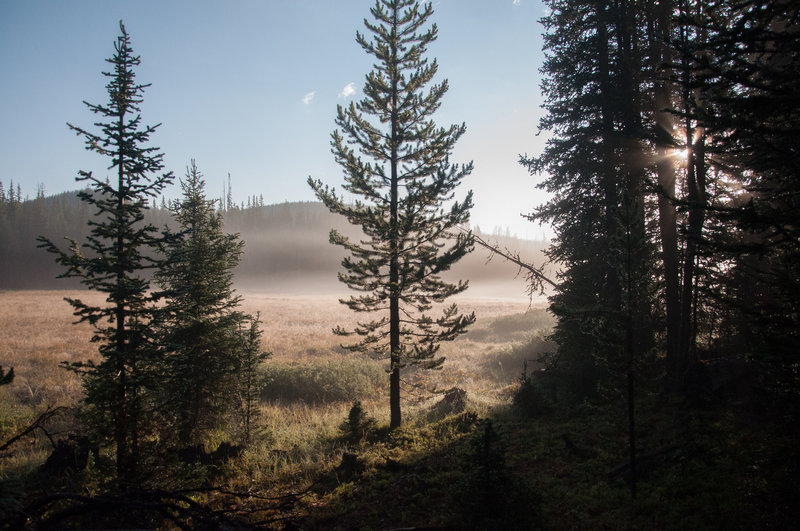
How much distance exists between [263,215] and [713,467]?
174 metres

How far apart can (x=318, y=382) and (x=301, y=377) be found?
1148 millimetres

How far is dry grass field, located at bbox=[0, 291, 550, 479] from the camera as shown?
1526 cm

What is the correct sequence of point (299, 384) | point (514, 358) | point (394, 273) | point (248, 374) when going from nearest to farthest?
point (394, 273)
point (248, 374)
point (299, 384)
point (514, 358)

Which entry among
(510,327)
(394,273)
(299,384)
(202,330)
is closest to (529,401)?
(394,273)

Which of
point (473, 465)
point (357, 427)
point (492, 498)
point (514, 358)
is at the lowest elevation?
point (514, 358)

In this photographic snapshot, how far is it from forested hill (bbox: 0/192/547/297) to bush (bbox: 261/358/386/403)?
59.3 metres

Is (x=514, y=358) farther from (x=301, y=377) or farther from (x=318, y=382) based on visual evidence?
(x=301, y=377)

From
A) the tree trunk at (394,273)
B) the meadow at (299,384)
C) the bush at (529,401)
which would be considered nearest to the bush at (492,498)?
the meadow at (299,384)

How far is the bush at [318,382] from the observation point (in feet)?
72.8

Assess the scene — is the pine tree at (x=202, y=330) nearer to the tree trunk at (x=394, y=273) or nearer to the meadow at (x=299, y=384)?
the meadow at (x=299, y=384)

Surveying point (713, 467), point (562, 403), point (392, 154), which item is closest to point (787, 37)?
point (713, 467)

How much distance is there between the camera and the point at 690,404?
11.3 metres

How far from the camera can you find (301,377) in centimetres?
2317

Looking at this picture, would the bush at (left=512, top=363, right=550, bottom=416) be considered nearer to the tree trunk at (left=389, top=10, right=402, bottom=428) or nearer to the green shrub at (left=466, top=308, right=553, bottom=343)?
the tree trunk at (left=389, top=10, right=402, bottom=428)
